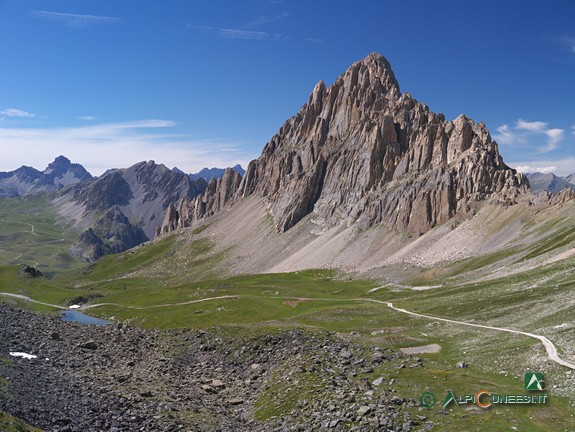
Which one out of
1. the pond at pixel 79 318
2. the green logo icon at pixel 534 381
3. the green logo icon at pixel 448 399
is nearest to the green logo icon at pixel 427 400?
the green logo icon at pixel 448 399

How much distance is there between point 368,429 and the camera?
37062 mm

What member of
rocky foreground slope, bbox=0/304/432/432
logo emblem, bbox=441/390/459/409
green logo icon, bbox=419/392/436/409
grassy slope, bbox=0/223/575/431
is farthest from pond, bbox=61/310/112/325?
logo emblem, bbox=441/390/459/409

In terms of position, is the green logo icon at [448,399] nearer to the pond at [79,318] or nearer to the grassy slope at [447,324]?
the grassy slope at [447,324]

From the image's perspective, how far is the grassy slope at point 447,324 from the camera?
40.0m

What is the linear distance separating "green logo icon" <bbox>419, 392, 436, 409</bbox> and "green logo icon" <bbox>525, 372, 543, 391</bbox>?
8457mm

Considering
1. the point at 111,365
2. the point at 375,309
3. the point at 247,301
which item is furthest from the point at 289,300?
the point at 111,365

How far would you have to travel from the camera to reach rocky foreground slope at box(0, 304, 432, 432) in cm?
4147

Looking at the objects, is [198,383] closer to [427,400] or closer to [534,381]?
[427,400]

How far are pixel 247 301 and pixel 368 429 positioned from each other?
81.4m

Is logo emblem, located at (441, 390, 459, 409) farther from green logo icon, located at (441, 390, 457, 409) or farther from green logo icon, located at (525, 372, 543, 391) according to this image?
green logo icon, located at (525, 372, 543, 391)

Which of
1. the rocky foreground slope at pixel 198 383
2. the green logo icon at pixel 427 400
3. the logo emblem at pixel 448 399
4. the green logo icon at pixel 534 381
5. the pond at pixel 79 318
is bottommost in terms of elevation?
the pond at pixel 79 318

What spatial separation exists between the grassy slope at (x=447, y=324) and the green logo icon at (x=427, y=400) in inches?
28.0

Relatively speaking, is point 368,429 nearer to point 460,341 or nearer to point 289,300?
point 460,341

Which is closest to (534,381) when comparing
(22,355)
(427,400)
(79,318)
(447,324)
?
(427,400)
